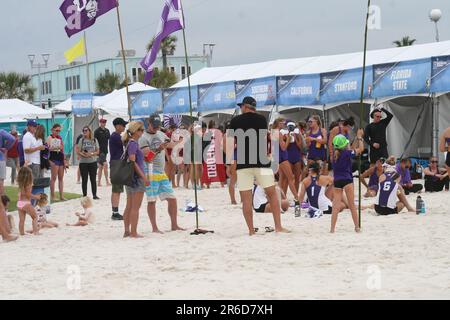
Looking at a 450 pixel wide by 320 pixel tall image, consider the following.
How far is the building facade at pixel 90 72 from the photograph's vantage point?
72562 millimetres

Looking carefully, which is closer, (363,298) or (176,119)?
(363,298)

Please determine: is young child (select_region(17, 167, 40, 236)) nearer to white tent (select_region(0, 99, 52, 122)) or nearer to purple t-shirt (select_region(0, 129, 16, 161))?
purple t-shirt (select_region(0, 129, 16, 161))

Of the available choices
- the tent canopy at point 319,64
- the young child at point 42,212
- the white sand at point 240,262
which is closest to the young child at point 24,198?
the white sand at point 240,262

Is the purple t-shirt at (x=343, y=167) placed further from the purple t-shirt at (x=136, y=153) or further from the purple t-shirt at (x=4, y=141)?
the purple t-shirt at (x=4, y=141)

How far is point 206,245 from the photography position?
10047 mm

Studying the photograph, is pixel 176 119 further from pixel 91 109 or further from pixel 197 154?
pixel 91 109

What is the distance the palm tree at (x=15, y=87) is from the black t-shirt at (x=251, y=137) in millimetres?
49921

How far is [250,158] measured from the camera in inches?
423

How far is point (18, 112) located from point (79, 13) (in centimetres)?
2330

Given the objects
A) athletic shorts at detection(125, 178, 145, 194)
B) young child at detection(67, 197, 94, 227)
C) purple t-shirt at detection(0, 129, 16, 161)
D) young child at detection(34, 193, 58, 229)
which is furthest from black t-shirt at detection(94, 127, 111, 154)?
athletic shorts at detection(125, 178, 145, 194)

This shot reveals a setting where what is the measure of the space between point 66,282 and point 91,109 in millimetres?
25072
